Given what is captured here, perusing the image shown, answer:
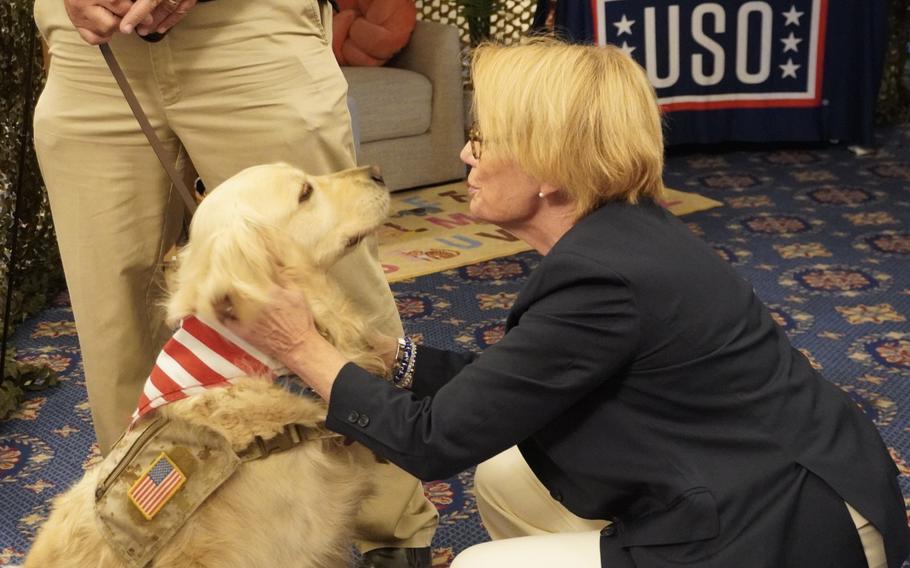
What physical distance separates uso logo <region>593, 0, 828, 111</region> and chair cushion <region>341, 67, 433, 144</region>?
83cm

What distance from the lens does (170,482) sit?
53.3 inches

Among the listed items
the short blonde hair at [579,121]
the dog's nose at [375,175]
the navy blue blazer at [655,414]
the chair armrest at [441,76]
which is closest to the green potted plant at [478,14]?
the chair armrest at [441,76]

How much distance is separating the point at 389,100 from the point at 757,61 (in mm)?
1700

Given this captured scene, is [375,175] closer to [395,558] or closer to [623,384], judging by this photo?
[623,384]

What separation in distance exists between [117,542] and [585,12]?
3.52 metres

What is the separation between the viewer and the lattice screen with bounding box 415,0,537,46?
15.4 feet

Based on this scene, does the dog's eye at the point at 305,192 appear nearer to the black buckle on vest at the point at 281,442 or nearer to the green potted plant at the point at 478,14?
the black buckle on vest at the point at 281,442

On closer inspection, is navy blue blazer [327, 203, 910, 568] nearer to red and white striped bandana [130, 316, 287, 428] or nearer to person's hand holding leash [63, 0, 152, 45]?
red and white striped bandana [130, 316, 287, 428]

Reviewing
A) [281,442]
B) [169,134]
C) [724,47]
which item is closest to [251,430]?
[281,442]

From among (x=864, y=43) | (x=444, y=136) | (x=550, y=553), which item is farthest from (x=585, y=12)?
(x=550, y=553)

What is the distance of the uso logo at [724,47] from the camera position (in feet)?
14.6

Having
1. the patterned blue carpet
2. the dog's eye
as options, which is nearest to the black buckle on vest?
the dog's eye

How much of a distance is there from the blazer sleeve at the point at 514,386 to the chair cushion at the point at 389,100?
2.95 m

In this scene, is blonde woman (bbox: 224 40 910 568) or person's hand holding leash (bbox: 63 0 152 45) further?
person's hand holding leash (bbox: 63 0 152 45)
